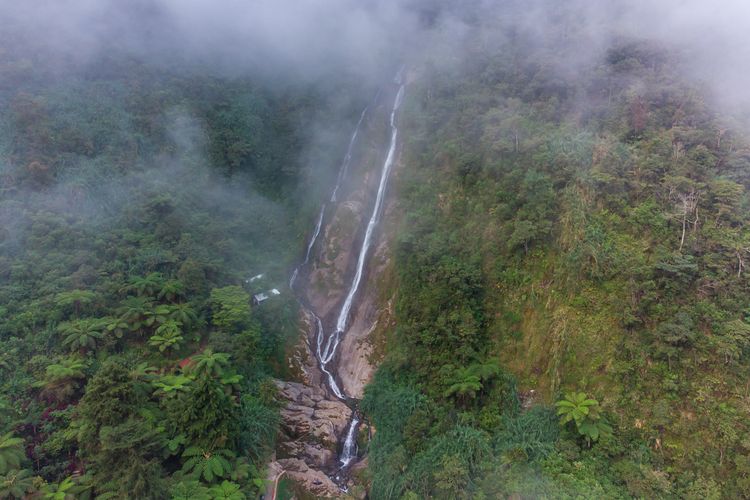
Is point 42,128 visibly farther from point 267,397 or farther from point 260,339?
point 267,397

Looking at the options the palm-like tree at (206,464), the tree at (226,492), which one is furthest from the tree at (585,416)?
the palm-like tree at (206,464)

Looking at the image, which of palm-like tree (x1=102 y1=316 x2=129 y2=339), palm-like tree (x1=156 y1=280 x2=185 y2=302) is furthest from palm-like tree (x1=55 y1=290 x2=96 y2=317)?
palm-like tree (x1=156 y1=280 x2=185 y2=302)

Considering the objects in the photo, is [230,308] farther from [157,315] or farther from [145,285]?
[145,285]

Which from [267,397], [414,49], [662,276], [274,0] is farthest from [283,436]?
[274,0]

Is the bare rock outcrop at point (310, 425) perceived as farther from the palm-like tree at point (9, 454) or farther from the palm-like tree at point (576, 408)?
the palm-like tree at point (576, 408)

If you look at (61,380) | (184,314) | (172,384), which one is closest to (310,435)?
(172,384)

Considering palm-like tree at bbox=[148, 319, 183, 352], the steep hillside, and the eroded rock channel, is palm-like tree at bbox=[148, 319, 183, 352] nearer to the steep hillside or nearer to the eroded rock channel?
the eroded rock channel
